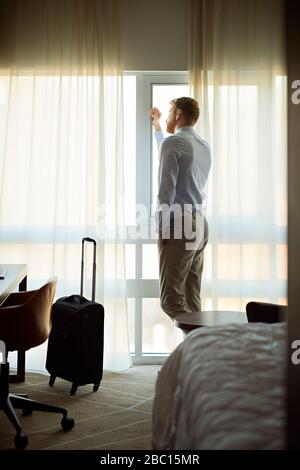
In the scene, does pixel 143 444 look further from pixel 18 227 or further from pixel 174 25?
pixel 174 25

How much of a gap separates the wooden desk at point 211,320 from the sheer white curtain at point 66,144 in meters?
0.92

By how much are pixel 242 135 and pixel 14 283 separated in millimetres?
1899

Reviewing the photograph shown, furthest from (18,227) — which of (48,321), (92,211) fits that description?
(48,321)

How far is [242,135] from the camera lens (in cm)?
387

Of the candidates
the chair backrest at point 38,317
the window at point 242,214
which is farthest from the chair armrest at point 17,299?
the window at point 242,214

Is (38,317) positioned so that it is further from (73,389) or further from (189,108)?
Answer: (189,108)

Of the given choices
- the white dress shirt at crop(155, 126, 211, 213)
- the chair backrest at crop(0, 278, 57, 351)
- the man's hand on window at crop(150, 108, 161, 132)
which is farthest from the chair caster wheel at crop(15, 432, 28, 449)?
the man's hand on window at crop(150, 108, 161, 132)

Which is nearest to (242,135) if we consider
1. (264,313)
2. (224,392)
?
(264,313)

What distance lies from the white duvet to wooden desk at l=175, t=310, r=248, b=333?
76 centimetres

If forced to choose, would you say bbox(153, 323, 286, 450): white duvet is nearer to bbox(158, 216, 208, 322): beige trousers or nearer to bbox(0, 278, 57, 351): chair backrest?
bbox(0, 278, 57, 351): chair backrest

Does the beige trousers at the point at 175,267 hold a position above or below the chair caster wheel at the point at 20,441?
above

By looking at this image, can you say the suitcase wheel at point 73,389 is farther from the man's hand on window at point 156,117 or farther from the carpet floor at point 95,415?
the man's hand on window at point 156,117

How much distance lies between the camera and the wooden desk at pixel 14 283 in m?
2.58

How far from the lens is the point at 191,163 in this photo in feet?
10.9
